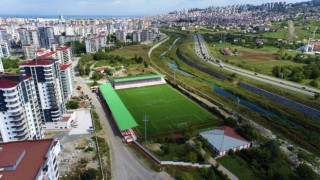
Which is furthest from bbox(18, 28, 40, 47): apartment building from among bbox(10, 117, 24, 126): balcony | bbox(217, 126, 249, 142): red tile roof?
bbox(217, 126, 249, 142): red tile roof

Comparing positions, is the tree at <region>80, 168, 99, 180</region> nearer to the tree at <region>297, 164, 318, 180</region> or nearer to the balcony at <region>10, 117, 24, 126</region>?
the balcony at <region>10, 117, 24, 126</region>

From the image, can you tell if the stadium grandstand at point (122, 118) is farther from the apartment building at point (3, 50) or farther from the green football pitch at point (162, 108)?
the apartment building at point (3, 50)

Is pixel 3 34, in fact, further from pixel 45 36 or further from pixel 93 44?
pixel 93 44

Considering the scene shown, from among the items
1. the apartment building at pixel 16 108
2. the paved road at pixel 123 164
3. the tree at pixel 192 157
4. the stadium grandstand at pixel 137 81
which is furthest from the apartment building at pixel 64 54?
the tree at pixel 192 157

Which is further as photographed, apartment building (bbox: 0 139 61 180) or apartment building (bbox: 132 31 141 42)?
apartment building (bbox: 132 31 141 42)

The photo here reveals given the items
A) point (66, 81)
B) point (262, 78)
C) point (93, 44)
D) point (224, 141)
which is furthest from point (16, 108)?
point (93, 44)

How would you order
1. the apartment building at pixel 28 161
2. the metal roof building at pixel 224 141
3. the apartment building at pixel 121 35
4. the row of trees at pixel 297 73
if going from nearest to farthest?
the apartment building at pixel 28 161
the metal roof building at pixel 224 141
the row of trees at pixel 297 73
the apartment building at pixel 121 35
